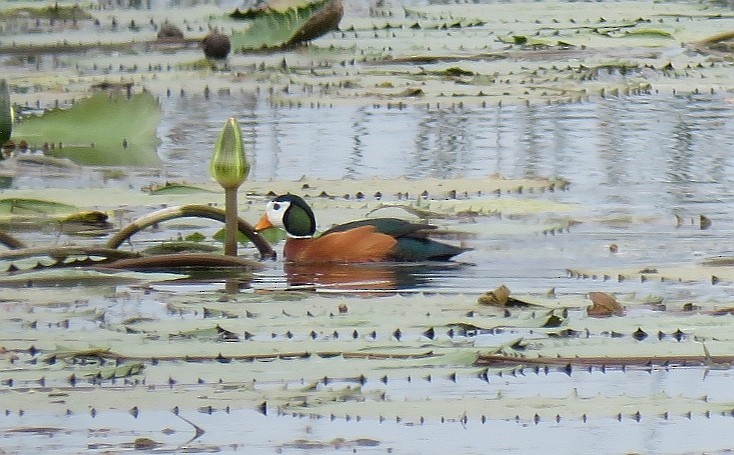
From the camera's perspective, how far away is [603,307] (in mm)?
4832

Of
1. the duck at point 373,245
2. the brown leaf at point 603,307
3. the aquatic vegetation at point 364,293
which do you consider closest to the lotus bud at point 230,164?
the aquatic vegetation at point 364,293

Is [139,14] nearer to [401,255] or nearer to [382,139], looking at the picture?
[382,139]

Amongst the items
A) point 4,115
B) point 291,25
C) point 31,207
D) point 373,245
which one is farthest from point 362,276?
point 291,25

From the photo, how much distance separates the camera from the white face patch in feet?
20.5

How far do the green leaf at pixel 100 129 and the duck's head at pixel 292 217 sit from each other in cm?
201

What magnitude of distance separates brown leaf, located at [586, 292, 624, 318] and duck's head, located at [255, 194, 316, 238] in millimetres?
1574

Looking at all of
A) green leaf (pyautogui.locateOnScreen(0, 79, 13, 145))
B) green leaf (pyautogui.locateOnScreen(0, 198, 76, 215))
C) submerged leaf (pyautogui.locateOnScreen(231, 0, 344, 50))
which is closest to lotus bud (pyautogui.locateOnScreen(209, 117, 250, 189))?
green leaf (pyautogui.locateOnScreen(0, 198, 76, 215))

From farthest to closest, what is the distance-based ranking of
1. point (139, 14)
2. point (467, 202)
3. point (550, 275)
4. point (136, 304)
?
point (139, 14)
point (467, 202)
point (550, 275)
point (136, 304)

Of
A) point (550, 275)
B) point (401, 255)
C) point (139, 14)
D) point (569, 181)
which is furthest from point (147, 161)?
point (139, 14)

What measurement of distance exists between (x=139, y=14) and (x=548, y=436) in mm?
11974

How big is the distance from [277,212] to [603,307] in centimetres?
171

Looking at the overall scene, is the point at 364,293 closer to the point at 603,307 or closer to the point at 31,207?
the point at 603,307

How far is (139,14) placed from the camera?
15.6 m

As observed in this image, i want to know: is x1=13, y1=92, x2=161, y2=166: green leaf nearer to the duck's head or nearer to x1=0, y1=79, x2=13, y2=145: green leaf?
x1=0, y1=79, x2=13, y2=145: green leaf
